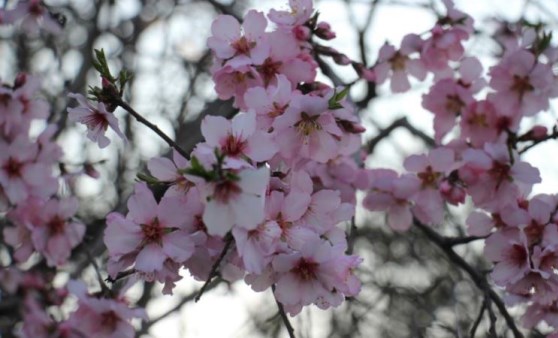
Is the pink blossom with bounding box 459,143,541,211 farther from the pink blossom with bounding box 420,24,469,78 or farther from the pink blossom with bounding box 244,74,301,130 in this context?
the pink blossom with bounding box 244,74,301,130

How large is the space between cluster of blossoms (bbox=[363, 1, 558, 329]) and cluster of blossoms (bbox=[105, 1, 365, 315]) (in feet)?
2.09

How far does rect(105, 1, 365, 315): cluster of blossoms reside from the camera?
1385 millimetres

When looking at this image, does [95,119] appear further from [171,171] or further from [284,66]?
[284,66]

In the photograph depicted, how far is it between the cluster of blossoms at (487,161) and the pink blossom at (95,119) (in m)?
1.20

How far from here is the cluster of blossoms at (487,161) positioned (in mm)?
2195

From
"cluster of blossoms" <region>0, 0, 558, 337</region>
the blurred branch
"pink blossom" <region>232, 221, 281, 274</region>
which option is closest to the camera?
"pink blossom" <region>232, 221, 281, 274</region>

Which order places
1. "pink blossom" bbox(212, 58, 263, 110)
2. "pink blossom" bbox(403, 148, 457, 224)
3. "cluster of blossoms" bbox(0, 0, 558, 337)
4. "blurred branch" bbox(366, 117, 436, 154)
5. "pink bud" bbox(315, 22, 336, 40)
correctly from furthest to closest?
1. "blurred branch" bbox(366, 117, 436, 154)
2. "pink blossom" bbox(403, 148, 457, 224)
3. "pink bud" bbox(315, 22, 336, 40)
4. "pink blossom" bbox(212, 58, 263, 110)
5. "cluster of blossoms" bbox(0, 0, 558, 337)

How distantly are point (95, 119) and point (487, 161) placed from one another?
4.41 feet

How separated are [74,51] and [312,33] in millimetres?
3983

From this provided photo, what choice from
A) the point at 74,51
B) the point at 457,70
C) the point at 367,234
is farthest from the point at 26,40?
the point at 457,70

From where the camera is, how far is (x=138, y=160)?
551 cm

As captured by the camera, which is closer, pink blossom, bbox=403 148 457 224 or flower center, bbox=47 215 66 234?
pink blossom, bbox=403 148 457 224

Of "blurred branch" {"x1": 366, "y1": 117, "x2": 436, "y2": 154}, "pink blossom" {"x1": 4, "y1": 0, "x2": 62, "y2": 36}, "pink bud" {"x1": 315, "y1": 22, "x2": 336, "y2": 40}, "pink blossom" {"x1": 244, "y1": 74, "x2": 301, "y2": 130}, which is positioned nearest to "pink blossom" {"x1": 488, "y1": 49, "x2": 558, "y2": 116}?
"blurred branch" {"x1": 366, "y1": 117, "x2": 436, "y2": 154}

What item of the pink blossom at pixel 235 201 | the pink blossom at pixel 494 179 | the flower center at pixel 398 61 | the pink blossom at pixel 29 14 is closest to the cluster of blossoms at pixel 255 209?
the pink blossom at pixel 235 201
